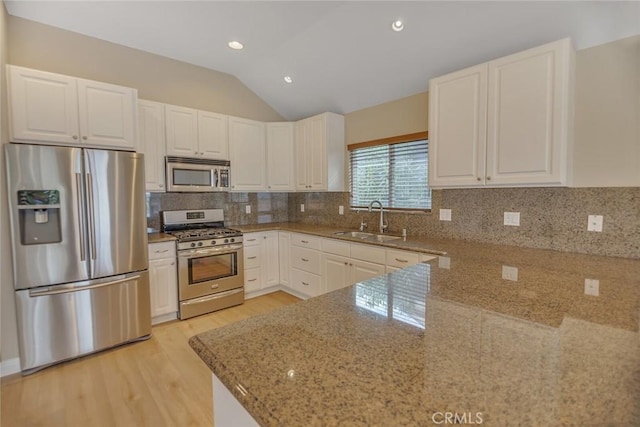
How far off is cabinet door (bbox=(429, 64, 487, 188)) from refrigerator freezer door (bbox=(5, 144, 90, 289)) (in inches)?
117

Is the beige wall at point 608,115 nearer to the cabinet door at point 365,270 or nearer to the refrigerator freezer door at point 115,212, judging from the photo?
the cabinet door at point 365,270

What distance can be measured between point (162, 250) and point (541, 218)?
11.3ft

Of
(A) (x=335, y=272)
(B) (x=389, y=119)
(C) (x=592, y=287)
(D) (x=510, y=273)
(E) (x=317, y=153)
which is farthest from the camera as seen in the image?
(E) (x=317, y=153)

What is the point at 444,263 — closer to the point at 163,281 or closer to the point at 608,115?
the point at 608,115

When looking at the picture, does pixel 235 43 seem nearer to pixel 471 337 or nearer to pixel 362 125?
pixel 362 125

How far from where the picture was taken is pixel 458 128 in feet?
7.97

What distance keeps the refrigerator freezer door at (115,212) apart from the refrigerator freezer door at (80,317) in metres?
0.16

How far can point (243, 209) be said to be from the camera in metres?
4.30

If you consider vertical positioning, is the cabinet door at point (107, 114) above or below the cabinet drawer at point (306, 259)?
above

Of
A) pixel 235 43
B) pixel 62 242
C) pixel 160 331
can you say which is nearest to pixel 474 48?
pixel 235 43

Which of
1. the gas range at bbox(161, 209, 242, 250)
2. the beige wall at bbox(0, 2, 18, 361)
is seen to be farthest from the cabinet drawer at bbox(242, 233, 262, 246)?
the beige wall at bbox(0, 2, 18, 361)

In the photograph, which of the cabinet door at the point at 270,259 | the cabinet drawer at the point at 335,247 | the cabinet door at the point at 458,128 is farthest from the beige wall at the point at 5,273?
the cabinet door at the point at 458,128

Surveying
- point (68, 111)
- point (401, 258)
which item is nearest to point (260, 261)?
point (401, 258)

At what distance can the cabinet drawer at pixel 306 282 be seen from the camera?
11.7ft
